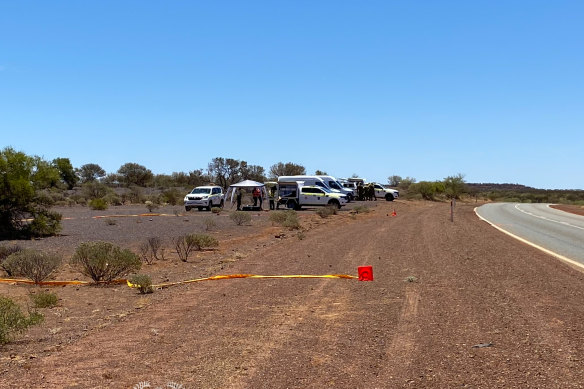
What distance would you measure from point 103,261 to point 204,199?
30.2m

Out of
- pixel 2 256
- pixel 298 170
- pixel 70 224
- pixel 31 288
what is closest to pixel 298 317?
pixel 31 288

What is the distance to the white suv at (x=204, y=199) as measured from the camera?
43.9 m

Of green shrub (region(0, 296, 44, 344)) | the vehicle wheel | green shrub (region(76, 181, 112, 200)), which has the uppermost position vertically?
green shrub (region(76, 181, 112, 200))

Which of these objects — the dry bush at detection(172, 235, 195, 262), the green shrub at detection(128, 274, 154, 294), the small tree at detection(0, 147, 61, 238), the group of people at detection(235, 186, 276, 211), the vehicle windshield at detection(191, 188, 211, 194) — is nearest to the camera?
the green shrub at detection(128, 274, 154, 294)

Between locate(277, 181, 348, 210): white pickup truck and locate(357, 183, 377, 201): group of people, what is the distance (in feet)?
63.3

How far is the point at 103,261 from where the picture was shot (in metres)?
13.7

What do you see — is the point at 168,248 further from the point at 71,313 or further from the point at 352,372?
the point at 352,372

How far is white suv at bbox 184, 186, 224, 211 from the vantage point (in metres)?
43.9

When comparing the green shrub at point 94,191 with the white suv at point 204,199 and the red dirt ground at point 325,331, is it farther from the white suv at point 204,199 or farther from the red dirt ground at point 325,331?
the red dirt ground at point 325,331

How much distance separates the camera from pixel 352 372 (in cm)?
582

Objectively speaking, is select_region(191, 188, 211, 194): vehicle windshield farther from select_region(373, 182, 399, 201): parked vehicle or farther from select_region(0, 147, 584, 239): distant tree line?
select_region(373, 182, 399, 201): parked vehicle

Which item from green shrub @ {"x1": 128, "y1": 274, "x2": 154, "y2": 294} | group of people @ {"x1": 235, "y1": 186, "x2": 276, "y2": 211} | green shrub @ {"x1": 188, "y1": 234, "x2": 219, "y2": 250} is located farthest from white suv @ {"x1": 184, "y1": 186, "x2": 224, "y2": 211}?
green shrub @ {"x1": 128, "y1": 274, "x2": 154, "y2": 294}

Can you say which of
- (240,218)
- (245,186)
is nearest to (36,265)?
(240,218)

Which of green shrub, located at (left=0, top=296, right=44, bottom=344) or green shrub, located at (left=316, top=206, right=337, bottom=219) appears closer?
green shrub, located at (left=0, top=296, right=44, bottom=344)
